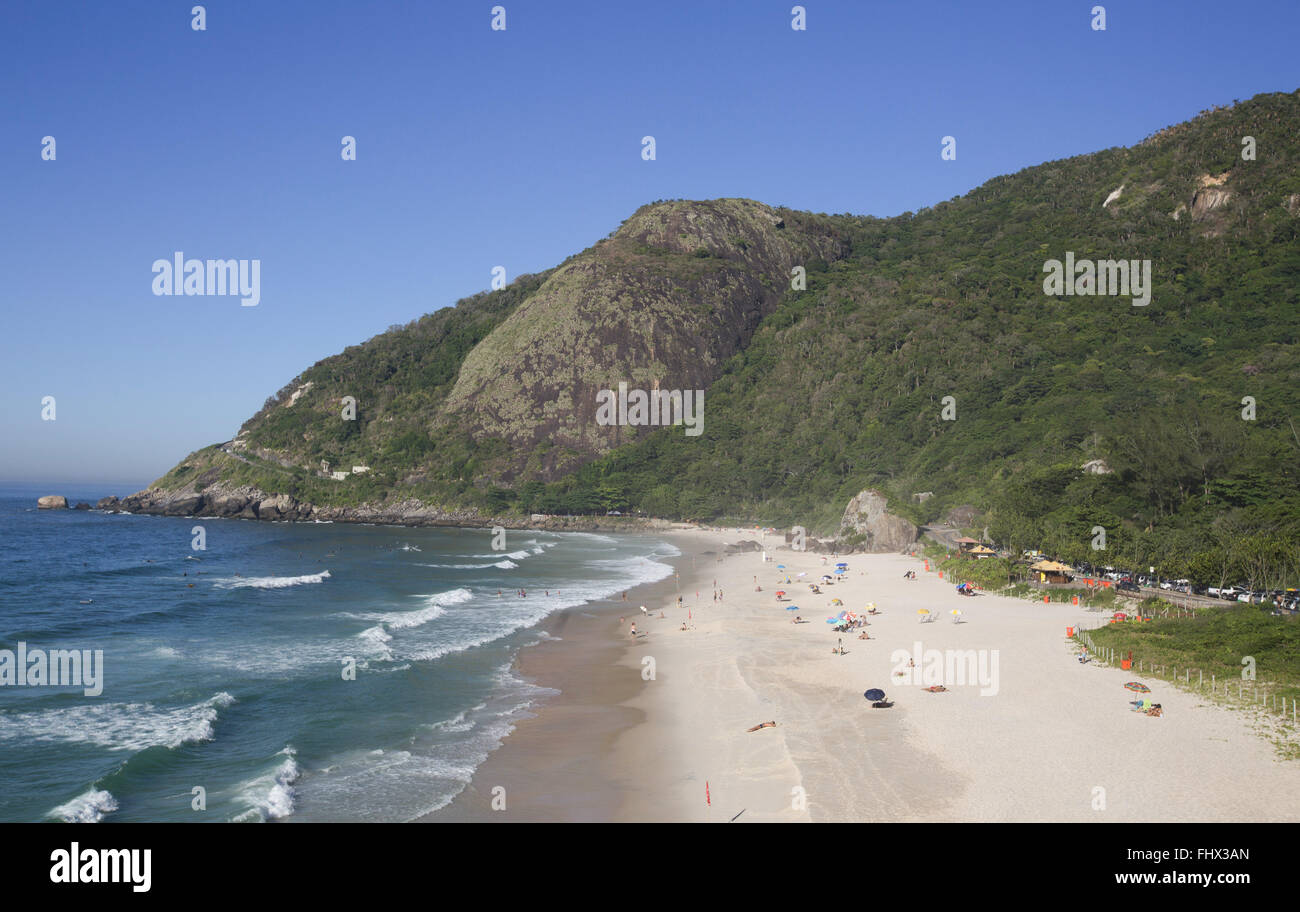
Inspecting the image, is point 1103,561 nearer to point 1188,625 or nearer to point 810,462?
point 1188,625

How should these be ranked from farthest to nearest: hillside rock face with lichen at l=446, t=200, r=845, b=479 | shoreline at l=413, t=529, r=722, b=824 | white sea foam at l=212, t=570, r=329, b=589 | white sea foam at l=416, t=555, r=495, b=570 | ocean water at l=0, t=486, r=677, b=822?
hillside rock face with lichen at l=446, t=200, r=845, b=479, white sea foam at l=416, t=555, r=495, b=570, white sea foam at l=212, t=570, r=329, b=589, ocean water at l=0, t=486, r=677, b=822, shoreline at l=413, t=529, r=722, b=824

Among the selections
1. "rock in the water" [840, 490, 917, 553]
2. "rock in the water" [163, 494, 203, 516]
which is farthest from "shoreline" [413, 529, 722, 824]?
"rock in the water" [163, 494, 203, 516]

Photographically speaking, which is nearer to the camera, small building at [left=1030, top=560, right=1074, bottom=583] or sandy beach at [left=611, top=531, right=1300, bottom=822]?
sandy beach at [left=611, top=531, right=1300, bottom=822]

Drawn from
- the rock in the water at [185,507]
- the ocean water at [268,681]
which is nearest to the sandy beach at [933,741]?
the ocean water at [268,681]

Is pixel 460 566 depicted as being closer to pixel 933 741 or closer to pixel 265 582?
pixel 265 582

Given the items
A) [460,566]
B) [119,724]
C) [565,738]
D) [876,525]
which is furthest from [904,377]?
[119,724]

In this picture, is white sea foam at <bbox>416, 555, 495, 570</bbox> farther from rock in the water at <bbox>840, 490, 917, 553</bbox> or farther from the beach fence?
the beach fence
